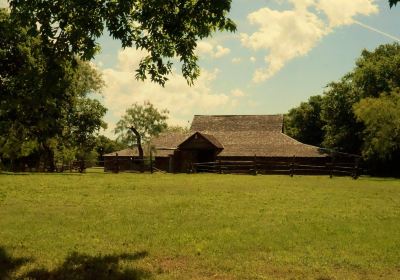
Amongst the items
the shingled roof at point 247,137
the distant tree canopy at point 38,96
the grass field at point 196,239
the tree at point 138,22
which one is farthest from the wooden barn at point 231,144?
the tree at point 138,22

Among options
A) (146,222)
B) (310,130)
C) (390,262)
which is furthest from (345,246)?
(310,130)

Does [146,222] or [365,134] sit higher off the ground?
[365,134]

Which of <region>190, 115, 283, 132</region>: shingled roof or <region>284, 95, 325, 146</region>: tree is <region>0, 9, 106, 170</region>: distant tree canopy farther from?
<region>284, 95, 325, 146</region>: tree

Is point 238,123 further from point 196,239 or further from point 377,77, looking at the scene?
point 196,239

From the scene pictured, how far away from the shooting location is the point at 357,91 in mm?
62062

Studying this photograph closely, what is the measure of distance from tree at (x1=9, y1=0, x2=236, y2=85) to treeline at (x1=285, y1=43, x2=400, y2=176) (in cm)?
4173

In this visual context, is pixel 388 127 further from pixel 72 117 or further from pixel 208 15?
pixel 208 15

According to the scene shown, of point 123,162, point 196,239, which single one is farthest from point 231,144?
point 196,239

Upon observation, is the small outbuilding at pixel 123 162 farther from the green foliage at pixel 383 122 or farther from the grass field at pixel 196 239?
the grass field at pixel 196 239

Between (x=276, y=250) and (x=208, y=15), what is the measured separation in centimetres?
509

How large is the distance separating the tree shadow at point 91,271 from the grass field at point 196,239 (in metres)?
0.02

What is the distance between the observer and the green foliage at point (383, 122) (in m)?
47.6

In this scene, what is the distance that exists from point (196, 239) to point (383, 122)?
4325 cm

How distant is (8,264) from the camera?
27.6 ft
